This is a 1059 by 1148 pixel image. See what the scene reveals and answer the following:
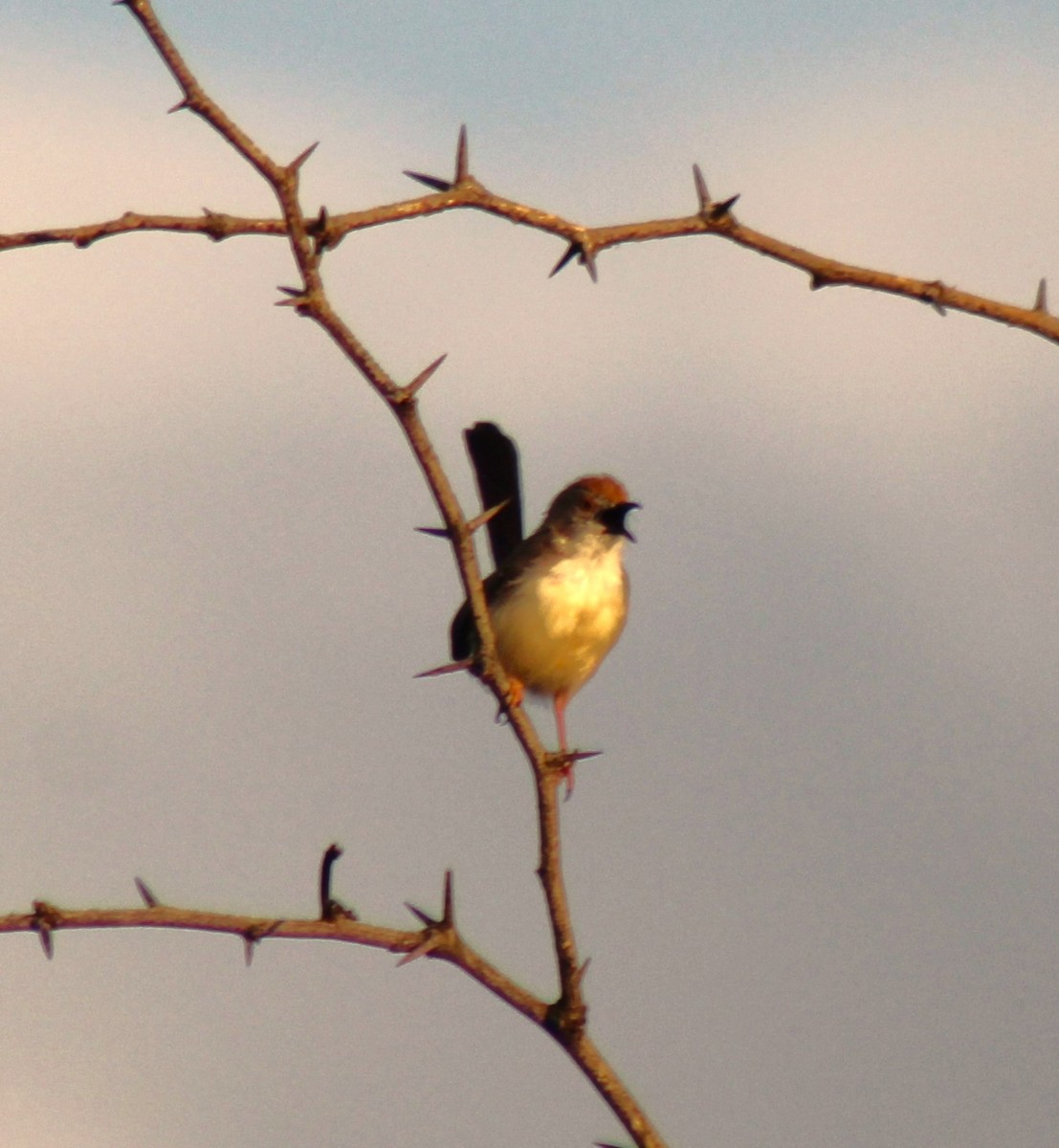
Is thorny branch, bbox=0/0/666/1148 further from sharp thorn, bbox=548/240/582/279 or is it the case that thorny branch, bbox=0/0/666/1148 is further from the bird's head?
the bird's head

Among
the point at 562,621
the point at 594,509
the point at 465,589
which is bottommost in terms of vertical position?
the point at 465,589

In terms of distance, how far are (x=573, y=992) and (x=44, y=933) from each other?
102 centimetres

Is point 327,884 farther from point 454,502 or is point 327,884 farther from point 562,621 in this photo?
point 562,621

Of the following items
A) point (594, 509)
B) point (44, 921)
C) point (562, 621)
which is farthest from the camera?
point (594, 509)

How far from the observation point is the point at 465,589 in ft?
10.5

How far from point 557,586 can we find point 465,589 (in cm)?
518

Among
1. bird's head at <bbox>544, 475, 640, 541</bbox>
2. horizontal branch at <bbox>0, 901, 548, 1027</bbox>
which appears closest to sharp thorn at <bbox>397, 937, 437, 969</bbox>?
horizontal branch at <bbox>0, 901, 548, 1027</bbox>

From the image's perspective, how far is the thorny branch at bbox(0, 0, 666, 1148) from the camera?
3051 millimetres

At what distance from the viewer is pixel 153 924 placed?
2.97 m

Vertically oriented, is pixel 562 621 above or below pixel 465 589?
above

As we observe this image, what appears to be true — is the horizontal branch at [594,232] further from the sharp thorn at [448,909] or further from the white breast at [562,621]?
the white breast at [562,621]

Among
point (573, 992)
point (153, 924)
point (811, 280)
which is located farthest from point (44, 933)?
point (811, 280)

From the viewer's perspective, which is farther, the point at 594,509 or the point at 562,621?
the point at 594,509


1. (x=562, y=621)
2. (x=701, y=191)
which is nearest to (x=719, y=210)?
(x=701, y=191)
